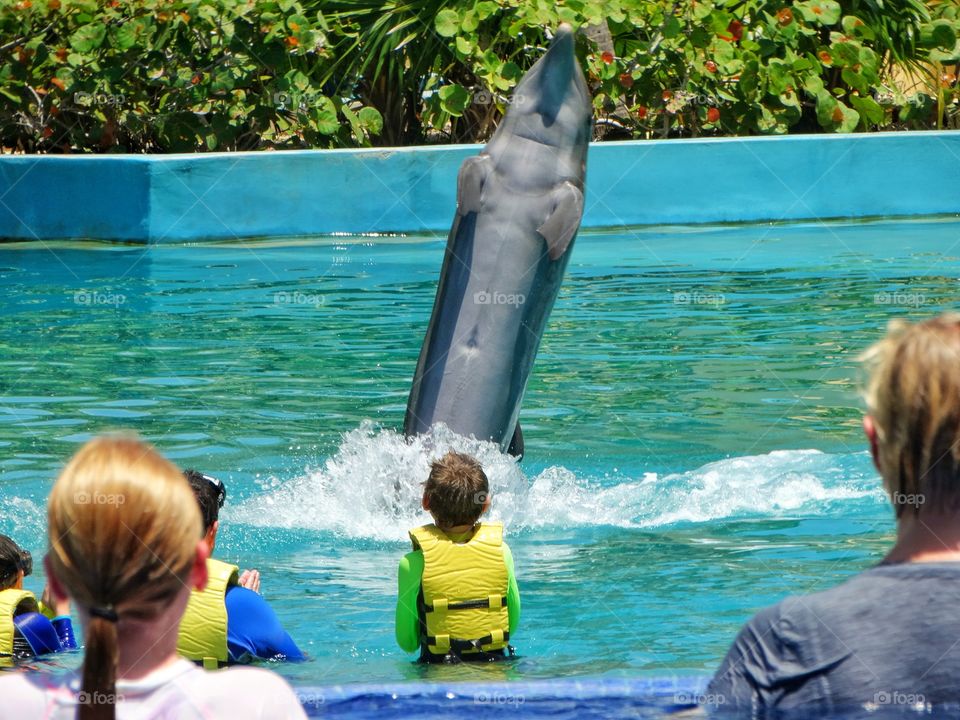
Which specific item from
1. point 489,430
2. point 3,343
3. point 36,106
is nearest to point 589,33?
point 36,106

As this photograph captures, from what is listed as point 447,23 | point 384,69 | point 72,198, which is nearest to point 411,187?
point 447,23

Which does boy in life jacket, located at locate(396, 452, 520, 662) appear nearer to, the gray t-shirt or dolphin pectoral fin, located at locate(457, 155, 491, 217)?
the gray t-shirt

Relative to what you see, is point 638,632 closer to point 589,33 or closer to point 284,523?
point 284,523

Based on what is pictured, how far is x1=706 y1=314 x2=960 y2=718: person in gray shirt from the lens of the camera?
215 centimetres

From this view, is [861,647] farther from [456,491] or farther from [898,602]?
[456,491]

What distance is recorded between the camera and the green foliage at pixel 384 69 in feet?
51.8

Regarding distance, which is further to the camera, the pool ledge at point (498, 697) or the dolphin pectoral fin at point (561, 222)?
the dolphin pectoral fin at point (561, 222)

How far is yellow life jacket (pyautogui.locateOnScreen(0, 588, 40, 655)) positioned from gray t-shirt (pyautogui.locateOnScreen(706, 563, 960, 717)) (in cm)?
275

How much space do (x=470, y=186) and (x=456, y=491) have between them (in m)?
2.55

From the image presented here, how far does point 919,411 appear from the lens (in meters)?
2.14

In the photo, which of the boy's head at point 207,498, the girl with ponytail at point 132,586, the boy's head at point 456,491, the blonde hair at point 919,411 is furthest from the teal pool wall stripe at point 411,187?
the blonde hair at point 919,411

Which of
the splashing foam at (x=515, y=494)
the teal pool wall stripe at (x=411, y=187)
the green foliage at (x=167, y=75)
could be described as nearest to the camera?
the splashing foam at (x=515, y=494)

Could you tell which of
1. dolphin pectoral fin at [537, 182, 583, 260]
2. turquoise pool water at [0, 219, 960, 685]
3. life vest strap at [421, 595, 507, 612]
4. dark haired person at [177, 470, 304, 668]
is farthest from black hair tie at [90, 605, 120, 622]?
dolphin pectoral fin at [537, 182, 583, 260]

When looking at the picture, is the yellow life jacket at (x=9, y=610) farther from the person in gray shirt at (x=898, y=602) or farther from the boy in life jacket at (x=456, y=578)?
the person in gray shirt at (x=898, y=602)
